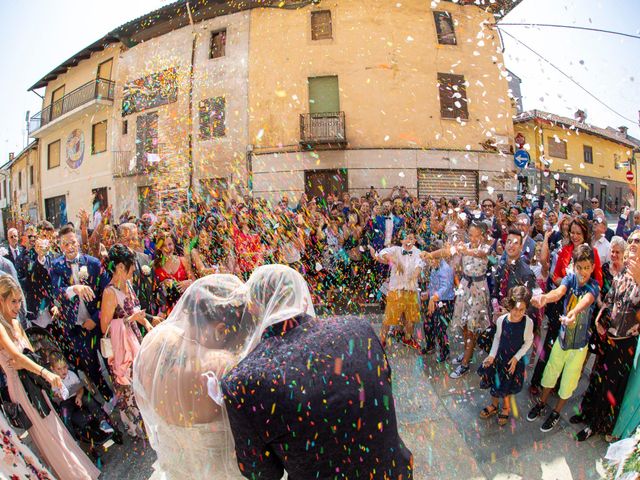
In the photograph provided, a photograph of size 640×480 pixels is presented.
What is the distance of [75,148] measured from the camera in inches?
699

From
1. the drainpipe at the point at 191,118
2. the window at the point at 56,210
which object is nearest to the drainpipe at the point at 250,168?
the drainpipe at the point at 191,118

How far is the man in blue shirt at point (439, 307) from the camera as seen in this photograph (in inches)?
157

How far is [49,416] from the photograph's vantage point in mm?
2305

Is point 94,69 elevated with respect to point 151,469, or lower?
elevated

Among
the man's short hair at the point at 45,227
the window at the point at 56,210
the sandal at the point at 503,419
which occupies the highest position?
the window at the point at 56,210

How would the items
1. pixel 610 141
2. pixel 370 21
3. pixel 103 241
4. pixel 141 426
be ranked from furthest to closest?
1. pixel 610 141
2. pixel 370 21
3. pixel 103 241
4. pixel 141 426

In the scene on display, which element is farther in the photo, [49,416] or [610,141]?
[610,141]

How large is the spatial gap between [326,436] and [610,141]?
91.4ft

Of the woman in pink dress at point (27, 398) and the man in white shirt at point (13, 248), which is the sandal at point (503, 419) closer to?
the woman in pink dress at point (27, 398)

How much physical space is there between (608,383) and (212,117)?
40.6ft

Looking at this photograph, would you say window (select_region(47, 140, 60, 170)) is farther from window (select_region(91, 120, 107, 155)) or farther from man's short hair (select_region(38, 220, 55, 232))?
man's short hair (select_region(38, 220, 55, 232))

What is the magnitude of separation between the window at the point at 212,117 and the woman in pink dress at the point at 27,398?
429 inches

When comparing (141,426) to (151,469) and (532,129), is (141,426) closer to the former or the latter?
(151,469)

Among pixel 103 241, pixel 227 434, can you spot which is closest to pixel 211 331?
pixel 227 434
